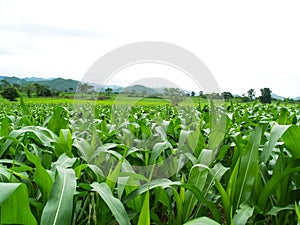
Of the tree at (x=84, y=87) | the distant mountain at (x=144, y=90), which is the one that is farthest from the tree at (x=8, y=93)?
the tree at (x=84, y=87)

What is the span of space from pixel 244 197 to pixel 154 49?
3.55 ft

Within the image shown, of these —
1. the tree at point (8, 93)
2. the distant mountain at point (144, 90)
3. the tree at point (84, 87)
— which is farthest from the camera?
the tree at point (8, 93)

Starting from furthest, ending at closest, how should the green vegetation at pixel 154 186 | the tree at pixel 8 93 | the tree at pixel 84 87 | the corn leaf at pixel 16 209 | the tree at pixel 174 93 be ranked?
the tree at pixel 8 93 → the tree at pixel 174 93 → the tree at pixel 84 87 → the green vegetation at pixel 154 186 → the corn leaf at pixel 16 209

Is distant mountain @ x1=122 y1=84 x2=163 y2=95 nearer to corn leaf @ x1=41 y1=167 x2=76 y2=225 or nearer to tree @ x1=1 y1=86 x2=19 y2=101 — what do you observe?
corn leaf @ x1=41 y1=167 x2=76 y2=225

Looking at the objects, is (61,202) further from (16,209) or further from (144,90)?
(144,90)

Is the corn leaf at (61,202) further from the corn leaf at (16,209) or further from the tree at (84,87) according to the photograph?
the tree at (84,87)

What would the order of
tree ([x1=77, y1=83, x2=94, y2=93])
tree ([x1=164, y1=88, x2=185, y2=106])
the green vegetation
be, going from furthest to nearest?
tree ([x1=164, y1=88, x2=185, y2=106]) < tree ([x1=77, y1=83, x2=94, y2=93]) < the green vegetation

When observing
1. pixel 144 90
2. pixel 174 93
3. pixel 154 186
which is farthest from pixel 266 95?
pixel 154 186

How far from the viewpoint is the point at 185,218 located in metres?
1.17

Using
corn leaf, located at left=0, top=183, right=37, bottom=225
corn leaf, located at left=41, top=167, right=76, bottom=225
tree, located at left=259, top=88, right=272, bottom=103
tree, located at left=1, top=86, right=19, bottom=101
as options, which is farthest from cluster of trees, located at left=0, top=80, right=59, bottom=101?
corn leaf, located at left=0, top=183, right=37, bottom=225

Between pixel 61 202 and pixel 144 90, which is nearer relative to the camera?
pixel 61 202

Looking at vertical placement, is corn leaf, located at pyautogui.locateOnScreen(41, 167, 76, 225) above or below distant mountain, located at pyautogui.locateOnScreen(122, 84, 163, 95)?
below

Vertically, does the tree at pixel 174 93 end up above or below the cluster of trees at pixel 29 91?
above

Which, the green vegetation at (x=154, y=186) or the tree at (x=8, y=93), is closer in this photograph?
the green vegetation at (x=154, y=186)
